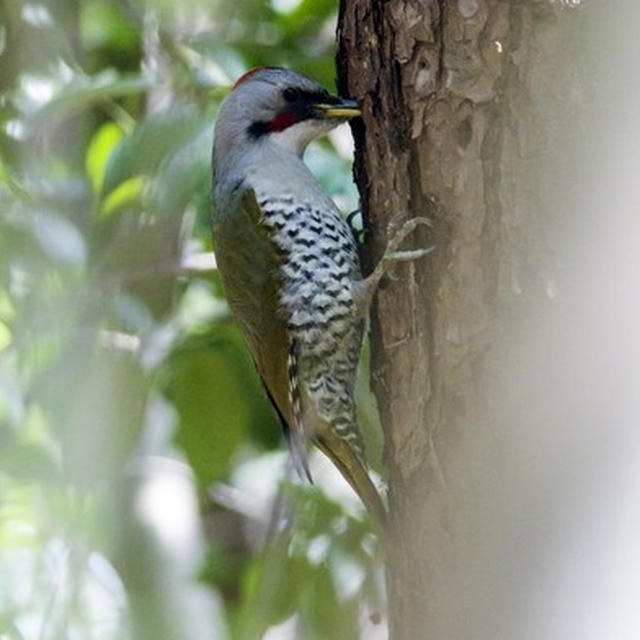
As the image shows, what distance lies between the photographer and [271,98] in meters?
3.38

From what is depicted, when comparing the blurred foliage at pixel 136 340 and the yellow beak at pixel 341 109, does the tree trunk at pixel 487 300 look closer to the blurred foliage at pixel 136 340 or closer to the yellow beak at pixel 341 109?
the yellow beak at pixel 341 109

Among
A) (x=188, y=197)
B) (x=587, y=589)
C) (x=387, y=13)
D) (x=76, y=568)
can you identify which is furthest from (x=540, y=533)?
(x=76, y=568)

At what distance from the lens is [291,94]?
3383 millimetres

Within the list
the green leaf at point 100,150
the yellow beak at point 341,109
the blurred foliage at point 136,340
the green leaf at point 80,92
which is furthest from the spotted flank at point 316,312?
the green leaf at point 100,150

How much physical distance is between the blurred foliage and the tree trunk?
2.22ft

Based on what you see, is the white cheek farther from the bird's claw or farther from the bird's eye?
the bird's claw

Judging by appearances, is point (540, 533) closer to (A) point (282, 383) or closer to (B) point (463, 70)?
(B) point (463, 70)

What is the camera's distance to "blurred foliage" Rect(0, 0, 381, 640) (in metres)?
3.31

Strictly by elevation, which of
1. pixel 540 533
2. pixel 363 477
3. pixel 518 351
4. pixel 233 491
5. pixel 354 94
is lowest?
pixel 233 491

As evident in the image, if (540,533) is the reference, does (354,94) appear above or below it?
above

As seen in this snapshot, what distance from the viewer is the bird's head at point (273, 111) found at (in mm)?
3342

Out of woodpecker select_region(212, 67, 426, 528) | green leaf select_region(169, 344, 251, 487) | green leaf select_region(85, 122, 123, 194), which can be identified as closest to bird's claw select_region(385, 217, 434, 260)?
woodpecker select_region(212, 67, 426, 528)

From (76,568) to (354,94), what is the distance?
148cm

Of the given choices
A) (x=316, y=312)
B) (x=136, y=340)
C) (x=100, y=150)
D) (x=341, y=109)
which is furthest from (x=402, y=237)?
(x=100, y=150)
